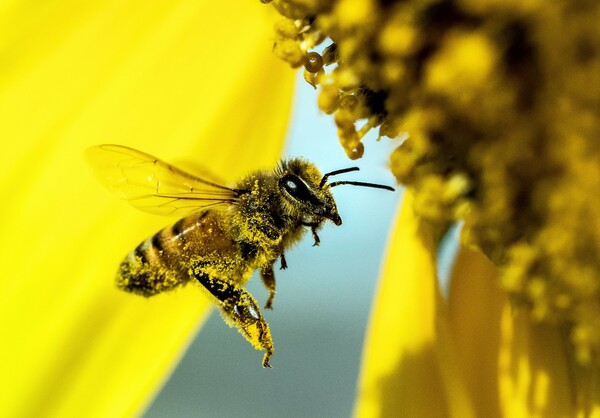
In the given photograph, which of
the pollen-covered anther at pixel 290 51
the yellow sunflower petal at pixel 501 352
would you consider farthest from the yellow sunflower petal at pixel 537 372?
the pollen-covered anther at pixel 290 51

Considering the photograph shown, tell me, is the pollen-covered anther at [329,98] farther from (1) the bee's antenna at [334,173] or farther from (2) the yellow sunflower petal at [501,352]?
(2) the yellow sunflower petal at [501,352]

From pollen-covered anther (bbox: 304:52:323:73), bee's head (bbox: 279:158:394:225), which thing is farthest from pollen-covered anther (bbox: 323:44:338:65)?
bee's head (bbox: 279:158:394:225)

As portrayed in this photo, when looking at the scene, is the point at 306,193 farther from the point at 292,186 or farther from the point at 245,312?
the point at 245,312

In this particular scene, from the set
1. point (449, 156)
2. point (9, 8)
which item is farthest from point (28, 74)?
point (449, 156)

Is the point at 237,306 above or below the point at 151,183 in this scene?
below

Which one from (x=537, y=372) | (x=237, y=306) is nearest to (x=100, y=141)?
(x=237, y=306)

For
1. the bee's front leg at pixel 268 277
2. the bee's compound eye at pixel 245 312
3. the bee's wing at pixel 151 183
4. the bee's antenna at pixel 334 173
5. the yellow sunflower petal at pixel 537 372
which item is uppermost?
the bee's wing at pixel 151 183

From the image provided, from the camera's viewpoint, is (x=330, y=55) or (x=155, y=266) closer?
(x=330, y=55)
